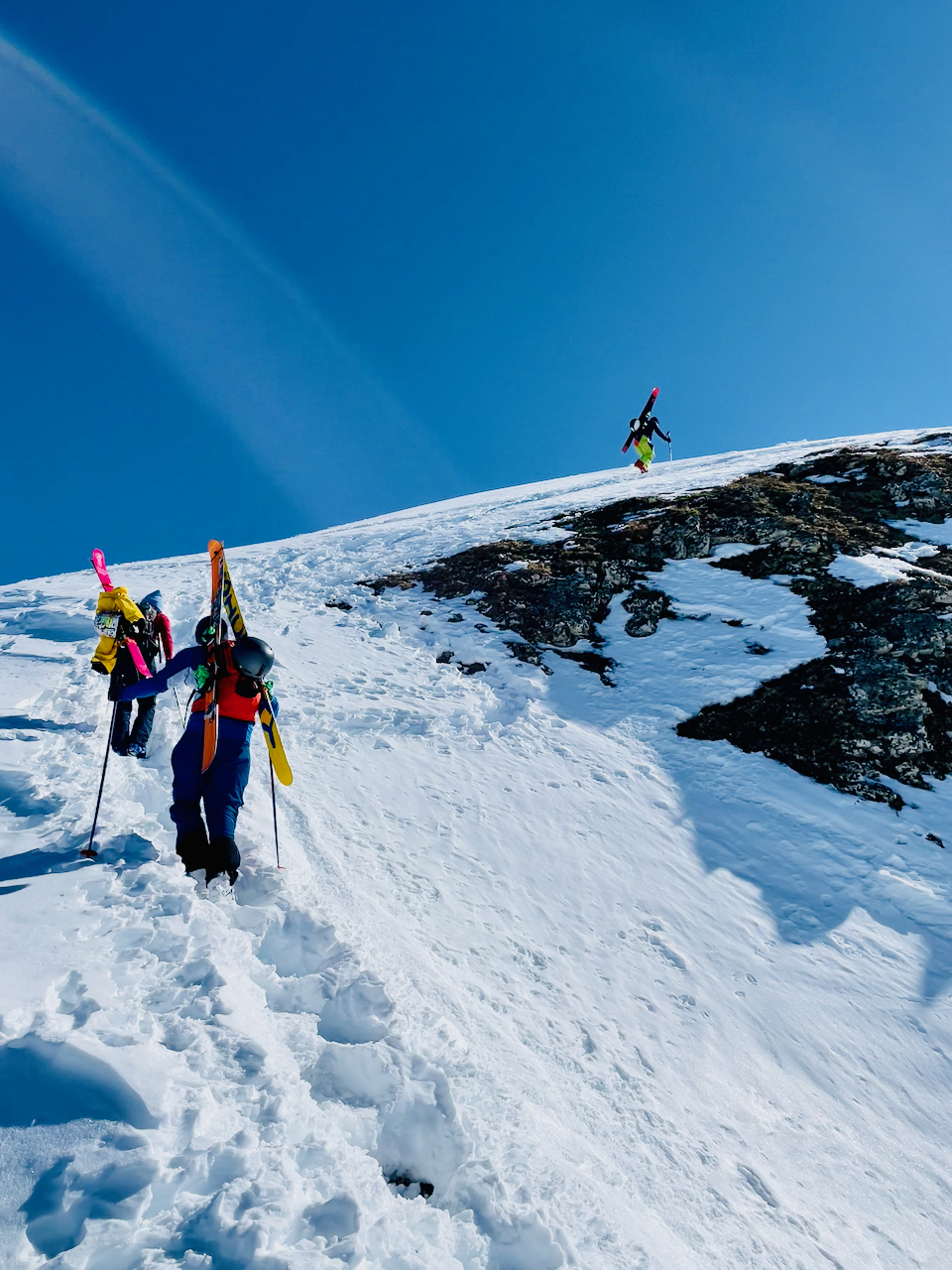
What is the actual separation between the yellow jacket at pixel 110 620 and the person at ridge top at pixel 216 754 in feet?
7.15

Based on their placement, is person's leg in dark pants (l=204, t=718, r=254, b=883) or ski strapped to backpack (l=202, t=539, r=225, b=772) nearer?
person's leg in dark pants (l=204, t=718, r=254, b=883)

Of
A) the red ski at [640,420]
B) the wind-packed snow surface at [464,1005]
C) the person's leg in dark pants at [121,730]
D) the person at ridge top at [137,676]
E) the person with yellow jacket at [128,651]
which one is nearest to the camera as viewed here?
the wind-packed snow surface at [464,1005]

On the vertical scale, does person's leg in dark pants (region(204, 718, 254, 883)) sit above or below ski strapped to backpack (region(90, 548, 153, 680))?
below

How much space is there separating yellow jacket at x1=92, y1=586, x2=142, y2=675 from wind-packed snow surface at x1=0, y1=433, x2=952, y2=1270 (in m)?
0.82

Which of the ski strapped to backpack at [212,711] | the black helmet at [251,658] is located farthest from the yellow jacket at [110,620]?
the black helmet at [251,658]

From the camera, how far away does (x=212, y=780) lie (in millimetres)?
5082

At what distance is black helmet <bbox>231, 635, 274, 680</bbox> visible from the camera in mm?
5363

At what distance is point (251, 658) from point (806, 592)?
1354 cm

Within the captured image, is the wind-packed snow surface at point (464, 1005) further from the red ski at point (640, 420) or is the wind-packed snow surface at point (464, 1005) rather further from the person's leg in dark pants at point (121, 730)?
the red ski at point (640, 420)

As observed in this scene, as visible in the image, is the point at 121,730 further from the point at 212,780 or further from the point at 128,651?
the point at 212,780

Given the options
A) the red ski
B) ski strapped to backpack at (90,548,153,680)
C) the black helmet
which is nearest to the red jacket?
the black helmet

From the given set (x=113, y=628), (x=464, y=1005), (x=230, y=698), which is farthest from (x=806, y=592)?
(x=113, y=628)

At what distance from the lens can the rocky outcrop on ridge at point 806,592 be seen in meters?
10.7

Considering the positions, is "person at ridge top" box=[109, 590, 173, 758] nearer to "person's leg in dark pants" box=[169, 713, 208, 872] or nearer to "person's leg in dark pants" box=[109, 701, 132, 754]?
"person's leg in dark pants" box=[109, 701, 132, 754]
